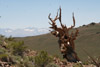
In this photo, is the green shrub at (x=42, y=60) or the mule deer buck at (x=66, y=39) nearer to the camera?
the green shrub at (x=42, y=60)

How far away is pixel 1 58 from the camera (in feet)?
25.7

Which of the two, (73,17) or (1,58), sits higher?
(73,17)

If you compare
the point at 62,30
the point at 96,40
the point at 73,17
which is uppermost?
the point at 73,17

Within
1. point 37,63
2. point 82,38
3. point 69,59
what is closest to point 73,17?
point 69,59

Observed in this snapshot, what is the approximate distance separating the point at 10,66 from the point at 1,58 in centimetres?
67

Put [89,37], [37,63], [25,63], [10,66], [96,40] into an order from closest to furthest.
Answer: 1. [10,66]
2. [25,63]
3. [37,63]
4. [96,40]
5. [89,37]

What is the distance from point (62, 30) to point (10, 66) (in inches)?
330

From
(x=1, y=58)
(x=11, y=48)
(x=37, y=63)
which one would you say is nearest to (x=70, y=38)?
(x=11, y=48)

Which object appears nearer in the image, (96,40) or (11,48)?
(11,48)

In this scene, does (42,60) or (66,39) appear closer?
(42,60)

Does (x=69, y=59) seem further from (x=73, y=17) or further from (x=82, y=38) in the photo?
(x=82, y=38)

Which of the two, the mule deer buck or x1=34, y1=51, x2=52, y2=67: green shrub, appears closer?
x1=34, y1=51, x2=52, y2=67: green shrub

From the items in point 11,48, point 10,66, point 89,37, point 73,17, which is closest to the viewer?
point 10,66

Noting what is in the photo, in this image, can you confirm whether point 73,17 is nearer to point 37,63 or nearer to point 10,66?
point 37,63
